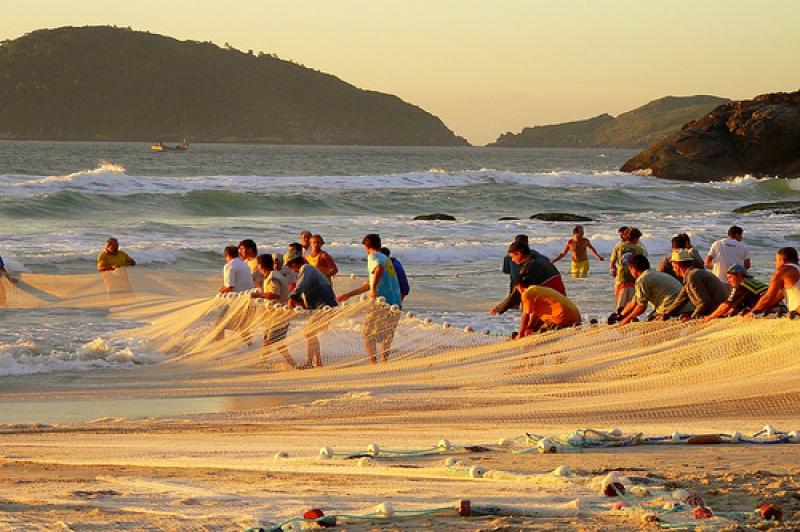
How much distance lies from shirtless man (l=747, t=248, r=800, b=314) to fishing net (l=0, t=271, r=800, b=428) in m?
0.72

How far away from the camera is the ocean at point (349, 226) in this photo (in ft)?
47.3

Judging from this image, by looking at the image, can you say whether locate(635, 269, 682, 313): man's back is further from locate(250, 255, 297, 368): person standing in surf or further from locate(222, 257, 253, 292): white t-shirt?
locate(222, 257, 253, 292): white t-shirt

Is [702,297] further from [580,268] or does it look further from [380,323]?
[580,268]

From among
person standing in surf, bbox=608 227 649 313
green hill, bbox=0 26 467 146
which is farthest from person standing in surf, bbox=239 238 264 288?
green hill, bbox=0 26 467 146

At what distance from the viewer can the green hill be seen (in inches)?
6914

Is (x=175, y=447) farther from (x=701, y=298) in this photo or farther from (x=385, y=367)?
(x=701, y=298)

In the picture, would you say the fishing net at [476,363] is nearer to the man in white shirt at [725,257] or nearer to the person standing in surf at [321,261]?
the person standing in surf at [321,261]

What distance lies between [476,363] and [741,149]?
199 feet

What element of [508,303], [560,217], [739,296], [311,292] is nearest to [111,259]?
[311,292]

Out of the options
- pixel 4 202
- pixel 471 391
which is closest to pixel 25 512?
pixel 471 391

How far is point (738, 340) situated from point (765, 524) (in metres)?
3.52

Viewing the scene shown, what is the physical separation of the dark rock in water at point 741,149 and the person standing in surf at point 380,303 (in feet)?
184

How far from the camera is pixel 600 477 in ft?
19.1

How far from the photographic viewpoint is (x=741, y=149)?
6744 cm
